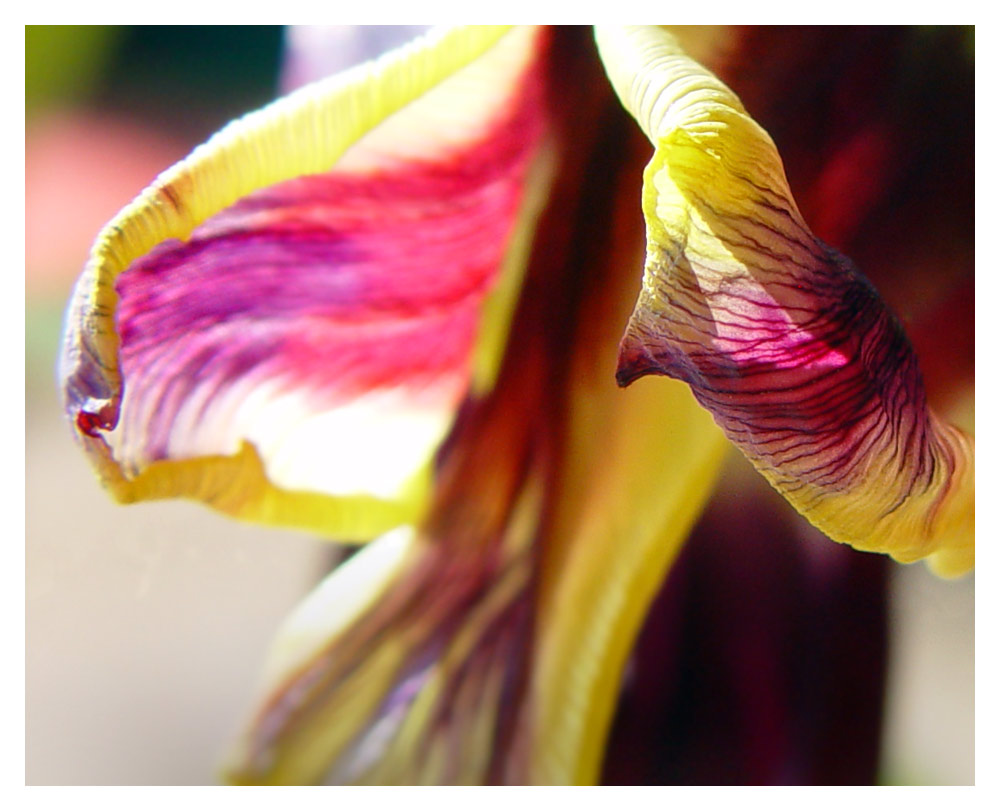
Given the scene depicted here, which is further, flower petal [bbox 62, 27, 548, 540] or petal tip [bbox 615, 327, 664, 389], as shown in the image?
flower petal [bbox 62, 27, 548, 540]

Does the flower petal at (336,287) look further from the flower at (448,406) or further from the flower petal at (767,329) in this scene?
the flower petal at (767,329)

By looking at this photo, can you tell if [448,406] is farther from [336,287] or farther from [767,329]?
[767,329]

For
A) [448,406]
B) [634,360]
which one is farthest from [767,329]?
[448,406]

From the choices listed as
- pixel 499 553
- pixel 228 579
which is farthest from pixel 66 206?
pixel 499 553

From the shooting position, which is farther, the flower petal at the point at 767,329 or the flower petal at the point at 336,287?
the flower petal at the point at 336,287

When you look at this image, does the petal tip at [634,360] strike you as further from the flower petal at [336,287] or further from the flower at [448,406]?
the flower petal at [336,287]

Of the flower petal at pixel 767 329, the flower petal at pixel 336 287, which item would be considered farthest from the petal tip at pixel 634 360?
the flower petal at pixel 336 287

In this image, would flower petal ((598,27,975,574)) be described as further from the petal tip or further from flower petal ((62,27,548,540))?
flower petal ((62,27,548,540))

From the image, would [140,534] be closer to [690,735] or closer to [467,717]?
[467,717]

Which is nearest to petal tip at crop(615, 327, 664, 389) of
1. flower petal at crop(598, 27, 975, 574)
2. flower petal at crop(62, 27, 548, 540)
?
flower petal at crop(598, 27, 975, 574)
